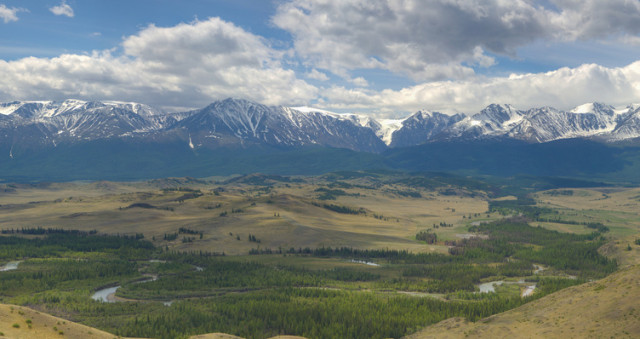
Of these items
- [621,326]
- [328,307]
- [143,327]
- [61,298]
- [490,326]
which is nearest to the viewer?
[621,326]

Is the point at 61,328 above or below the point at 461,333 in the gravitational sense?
above

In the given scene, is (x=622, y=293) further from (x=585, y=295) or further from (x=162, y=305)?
(x=162, y=305)

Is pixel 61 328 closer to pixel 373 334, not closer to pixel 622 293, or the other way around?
pixel 373 334

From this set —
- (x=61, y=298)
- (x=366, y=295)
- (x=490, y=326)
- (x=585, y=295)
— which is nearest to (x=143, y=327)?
(x=61, y=298)

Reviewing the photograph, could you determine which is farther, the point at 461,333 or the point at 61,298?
the point at 61,298

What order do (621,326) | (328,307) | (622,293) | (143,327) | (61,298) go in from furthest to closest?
(61,298) < (328,307) < (143,327) < (622,293) < (621,326)

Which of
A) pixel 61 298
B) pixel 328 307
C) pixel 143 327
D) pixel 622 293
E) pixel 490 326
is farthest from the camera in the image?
pixel 61 298

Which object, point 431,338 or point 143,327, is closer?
point 431,338

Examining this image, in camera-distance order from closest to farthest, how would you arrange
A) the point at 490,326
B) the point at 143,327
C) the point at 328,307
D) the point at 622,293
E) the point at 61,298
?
the point at 622,293, the point at 490,326, the point at 143,327, the point at 328,307, the point at 61,298

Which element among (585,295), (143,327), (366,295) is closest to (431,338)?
(585,295)
